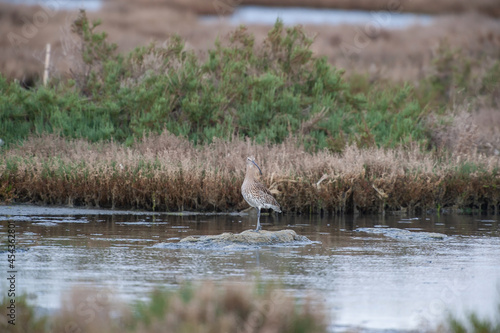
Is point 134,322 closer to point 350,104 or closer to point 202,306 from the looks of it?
point 202,306

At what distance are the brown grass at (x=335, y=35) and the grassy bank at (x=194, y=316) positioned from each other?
129ft

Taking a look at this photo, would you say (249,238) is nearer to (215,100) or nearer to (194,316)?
(194,316)

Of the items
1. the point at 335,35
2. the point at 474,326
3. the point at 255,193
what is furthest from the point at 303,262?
the point at 335,35

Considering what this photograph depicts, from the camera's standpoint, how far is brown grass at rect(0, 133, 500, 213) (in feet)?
60.9

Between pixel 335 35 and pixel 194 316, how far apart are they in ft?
179

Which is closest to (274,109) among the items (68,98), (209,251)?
(68,98)

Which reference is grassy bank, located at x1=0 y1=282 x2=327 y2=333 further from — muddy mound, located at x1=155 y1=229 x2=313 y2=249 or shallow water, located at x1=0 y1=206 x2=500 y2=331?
muddy mound, located at x1=155 y1=229 x2=313 y2=249

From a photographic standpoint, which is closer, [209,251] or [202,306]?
[202,306]

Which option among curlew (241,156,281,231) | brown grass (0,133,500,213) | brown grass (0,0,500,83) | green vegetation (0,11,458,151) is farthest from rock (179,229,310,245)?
brown grass (0,0,500,83)

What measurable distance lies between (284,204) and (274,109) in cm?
739

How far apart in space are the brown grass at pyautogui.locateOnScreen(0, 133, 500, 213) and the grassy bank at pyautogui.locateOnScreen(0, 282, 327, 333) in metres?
11.6

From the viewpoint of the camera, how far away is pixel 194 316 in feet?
20.1

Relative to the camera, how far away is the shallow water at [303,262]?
9055mm

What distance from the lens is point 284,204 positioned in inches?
742
